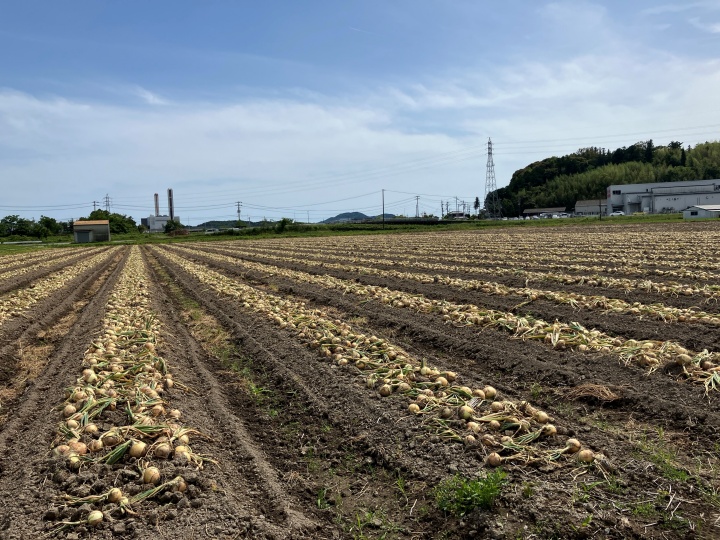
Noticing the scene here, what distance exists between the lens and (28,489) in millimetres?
3346

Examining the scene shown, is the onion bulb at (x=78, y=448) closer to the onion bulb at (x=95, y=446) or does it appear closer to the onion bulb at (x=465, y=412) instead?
→ the onion bulb at (x=95, y=446)

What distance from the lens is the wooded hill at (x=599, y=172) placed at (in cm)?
11669

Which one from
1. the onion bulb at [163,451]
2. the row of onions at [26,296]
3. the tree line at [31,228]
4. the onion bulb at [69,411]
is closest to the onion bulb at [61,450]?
the onion bulb at [163,451]

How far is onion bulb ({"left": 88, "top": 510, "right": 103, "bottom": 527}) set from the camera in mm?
2947

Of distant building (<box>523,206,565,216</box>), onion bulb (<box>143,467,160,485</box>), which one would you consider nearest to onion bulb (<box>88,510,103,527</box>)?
onion bulb (<box>143,467,160,485</box>)

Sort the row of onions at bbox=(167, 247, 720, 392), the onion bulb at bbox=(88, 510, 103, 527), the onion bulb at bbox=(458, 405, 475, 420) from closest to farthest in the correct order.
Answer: the onion bulb at bbox=(88, 510, 103, 527), the onion bulb at bbox=(458, 405, 475, 420), the row of onions at bbox=(167, 247, 720, 392)

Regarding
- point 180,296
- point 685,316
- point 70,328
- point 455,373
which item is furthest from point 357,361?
point 180,296

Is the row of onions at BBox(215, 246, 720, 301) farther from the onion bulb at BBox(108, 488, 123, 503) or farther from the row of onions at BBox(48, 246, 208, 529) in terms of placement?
the onion bulb at BBox(108, 488, 123, 503)

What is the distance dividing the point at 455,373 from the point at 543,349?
4.84 feet

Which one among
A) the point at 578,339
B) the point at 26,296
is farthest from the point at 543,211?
the point at 578,339

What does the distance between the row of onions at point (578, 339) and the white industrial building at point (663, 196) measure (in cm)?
9289

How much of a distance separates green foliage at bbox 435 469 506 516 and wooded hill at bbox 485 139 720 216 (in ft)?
403

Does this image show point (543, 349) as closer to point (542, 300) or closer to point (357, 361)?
point (357, 361)

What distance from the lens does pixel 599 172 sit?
12281 centimetres
